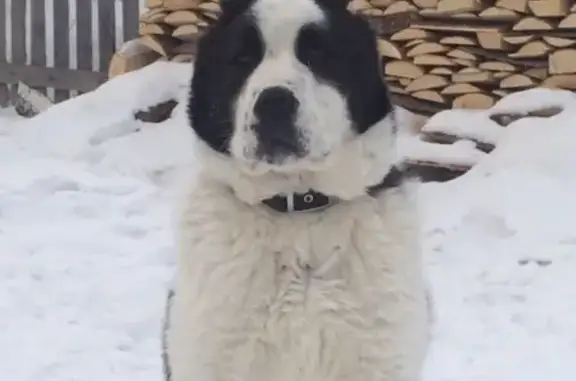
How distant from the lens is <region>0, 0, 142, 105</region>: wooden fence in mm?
8570

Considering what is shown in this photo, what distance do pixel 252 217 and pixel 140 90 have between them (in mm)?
4786

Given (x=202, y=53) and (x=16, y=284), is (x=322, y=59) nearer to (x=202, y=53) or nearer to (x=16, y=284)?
(x=202, y=53)

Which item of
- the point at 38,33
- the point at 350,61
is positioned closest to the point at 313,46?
the point at 350,61

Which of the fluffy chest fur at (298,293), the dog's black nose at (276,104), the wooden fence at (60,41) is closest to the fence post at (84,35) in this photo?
the wooden fence at (60,41)

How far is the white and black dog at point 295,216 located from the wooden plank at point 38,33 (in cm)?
636

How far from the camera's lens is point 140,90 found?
7320mm

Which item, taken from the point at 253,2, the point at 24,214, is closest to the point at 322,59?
the point at 253,2

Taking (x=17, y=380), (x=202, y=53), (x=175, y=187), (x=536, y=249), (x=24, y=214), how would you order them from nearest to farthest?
(x=202, y=53)
(x=17, y=380)
(x=536, y=249)
(x=24, y=214)
(x=175, y=187)

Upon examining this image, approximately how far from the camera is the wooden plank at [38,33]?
347 inches

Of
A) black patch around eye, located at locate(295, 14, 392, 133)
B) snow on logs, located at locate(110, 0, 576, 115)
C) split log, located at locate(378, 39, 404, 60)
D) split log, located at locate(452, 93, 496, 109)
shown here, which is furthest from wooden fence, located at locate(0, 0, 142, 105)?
black patch around eye, located at locate(295, 14, 392, 133)

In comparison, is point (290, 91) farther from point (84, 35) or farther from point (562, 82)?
point (84, 35)

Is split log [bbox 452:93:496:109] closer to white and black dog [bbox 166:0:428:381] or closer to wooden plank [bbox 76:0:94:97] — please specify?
wooden plank [bbox 76:0:94:97]

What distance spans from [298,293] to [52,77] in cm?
649

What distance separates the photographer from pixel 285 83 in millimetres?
2484
